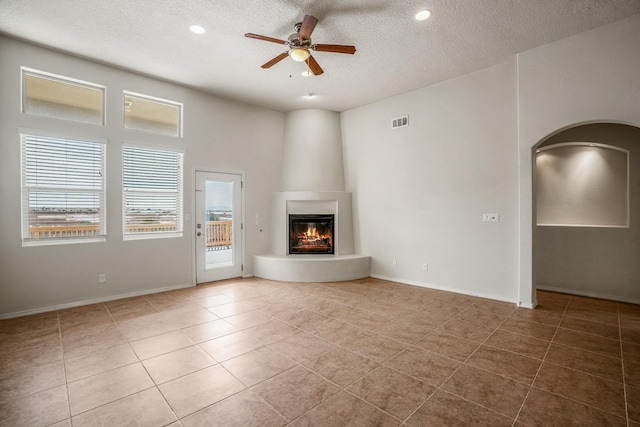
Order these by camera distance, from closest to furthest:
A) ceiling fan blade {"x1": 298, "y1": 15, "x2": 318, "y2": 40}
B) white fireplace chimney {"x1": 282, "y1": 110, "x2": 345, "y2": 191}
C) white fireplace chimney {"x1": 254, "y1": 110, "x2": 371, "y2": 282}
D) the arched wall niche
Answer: ceiling fan blade {"x1": 298, "y1": 15, "x2": 318, "y2": 40} → the arched wall niche → white fireplace chimney {"x1": 254, "y1": 110, "x2": 371, "y2": 282} → white fireplace chimney {"x1": 282, "y1": 110, "x2": 345, "y2": 191}

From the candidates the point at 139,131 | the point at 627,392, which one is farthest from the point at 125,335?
the point at 627,392

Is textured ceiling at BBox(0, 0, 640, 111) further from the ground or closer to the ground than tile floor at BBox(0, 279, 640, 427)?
further from the ground

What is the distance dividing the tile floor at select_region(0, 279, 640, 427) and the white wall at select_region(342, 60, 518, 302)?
91 cm

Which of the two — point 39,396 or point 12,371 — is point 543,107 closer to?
point 39,396

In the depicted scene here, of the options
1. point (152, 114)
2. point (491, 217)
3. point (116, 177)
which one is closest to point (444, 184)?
point (491, 217)

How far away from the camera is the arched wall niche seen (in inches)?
181

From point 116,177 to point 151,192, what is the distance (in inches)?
21.8

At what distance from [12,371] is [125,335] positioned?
0.92 meters

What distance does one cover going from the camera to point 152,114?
17.1ft

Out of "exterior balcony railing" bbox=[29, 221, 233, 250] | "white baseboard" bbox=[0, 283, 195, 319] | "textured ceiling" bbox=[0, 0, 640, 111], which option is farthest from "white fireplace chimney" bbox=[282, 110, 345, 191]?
"white baseboard" bbox=[0, 283, 195, 319]

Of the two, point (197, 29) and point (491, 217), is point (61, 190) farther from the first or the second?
point (491, 217)

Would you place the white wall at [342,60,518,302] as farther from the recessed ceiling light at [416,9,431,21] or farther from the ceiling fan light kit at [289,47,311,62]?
the ceiling fan light kit at [289,47,311,62]

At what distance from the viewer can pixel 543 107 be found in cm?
413

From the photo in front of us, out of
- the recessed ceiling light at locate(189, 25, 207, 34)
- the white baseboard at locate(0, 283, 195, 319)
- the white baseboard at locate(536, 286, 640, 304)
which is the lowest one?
the white baseboard at locate(536, 286, 640, 304)
